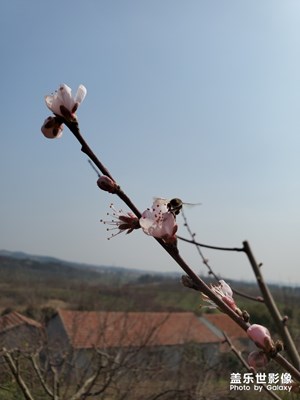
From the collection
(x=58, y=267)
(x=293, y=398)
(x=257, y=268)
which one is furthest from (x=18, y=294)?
(x=58, y=267)

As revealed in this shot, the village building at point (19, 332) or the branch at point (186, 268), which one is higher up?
the branch at point (186, 268)

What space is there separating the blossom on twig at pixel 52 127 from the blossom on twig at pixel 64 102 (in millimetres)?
22

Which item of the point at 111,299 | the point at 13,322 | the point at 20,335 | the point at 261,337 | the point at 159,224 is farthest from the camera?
the point at 111,299

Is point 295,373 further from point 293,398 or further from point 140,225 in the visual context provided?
point 293,398

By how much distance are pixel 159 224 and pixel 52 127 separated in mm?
412

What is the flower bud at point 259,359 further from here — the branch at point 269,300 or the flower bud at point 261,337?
the branch at point 269,300

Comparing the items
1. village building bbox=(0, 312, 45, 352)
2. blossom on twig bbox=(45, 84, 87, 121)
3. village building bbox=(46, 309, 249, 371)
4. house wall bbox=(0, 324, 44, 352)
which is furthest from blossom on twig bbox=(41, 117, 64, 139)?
house wall bbox=(0, 324, 44, 352)

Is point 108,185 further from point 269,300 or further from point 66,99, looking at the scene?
point 269,300

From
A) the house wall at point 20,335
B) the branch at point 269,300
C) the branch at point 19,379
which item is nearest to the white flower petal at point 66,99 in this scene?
the branch at point 269,300

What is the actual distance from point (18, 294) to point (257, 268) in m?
27.0

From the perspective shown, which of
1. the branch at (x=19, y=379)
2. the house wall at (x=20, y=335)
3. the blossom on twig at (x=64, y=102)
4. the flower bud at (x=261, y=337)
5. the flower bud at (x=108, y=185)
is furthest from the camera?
the house wall at (x=20, y=335)

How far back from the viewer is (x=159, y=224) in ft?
3.36

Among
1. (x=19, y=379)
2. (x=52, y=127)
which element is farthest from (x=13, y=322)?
(x=52, y=127)

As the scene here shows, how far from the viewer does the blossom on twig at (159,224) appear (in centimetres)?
101
